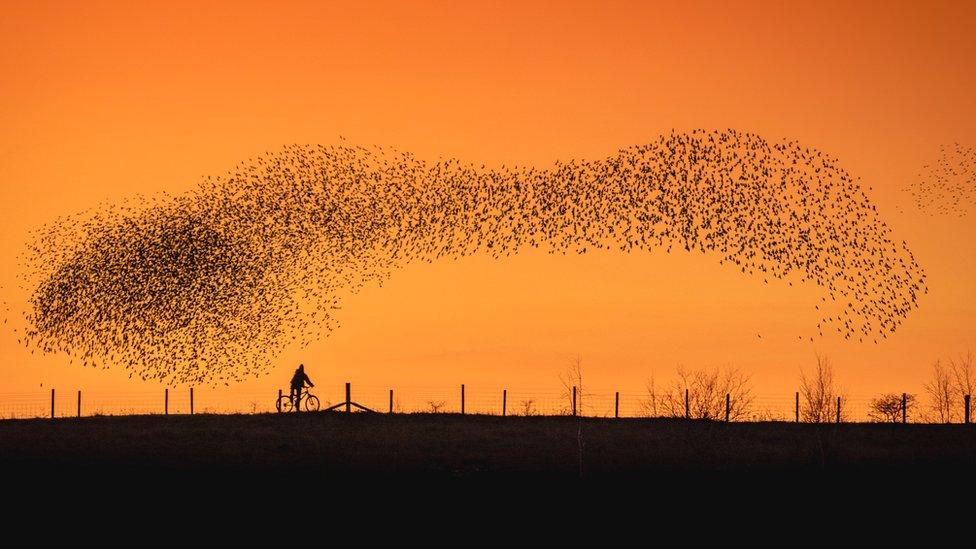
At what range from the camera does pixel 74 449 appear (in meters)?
38.3

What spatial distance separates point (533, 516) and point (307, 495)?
5.91 metres

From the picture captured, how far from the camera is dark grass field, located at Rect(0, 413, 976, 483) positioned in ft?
114

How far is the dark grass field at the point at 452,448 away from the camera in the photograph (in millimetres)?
34625

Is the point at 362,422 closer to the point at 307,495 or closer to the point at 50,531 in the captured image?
the point at 307,495

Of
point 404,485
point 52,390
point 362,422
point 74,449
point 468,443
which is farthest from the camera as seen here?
point 52,390

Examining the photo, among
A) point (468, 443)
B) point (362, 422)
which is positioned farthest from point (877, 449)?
point (362, 422)

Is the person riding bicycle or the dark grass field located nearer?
the dark grass field

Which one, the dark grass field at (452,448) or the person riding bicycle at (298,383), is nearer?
the dark grass field at (452,448)

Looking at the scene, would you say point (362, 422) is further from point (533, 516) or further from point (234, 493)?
point (533, 516)

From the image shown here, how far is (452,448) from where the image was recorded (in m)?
40.3

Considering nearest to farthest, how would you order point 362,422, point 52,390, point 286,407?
point 362,422 → point 286,407 → point 52,390

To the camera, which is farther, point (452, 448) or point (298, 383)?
point (298, 383)

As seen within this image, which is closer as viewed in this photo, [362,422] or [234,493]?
[234,493]

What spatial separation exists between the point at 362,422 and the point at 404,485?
1588 cm
